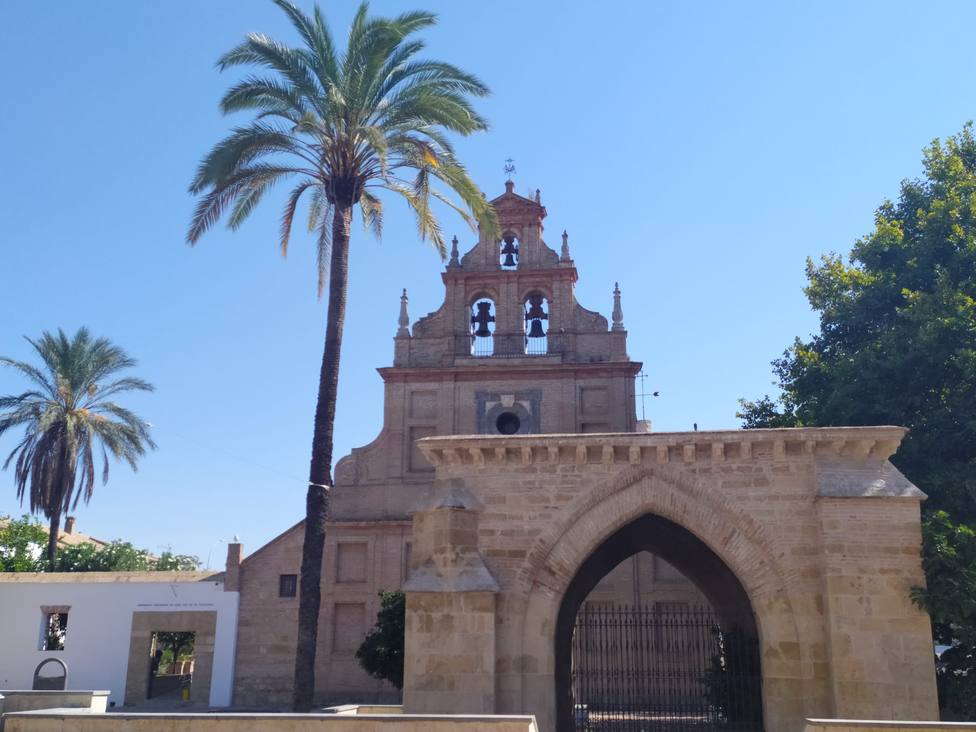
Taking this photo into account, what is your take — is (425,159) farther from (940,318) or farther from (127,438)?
(127,438)

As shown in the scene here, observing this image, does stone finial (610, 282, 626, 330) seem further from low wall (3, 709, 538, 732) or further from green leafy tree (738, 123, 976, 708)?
low wall (3, 709, 538, 732)

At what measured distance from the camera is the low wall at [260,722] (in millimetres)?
10695

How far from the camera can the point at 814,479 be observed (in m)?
13.9

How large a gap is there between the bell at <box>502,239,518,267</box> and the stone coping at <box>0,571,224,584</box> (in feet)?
44.9

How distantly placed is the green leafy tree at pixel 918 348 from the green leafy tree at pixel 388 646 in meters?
10.7

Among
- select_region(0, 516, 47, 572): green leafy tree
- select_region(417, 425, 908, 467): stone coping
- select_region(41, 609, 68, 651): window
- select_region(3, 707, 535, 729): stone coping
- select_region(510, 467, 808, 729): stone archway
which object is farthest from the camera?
select_region(0, 516, 47, 572): green leafy tree

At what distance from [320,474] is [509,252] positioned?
17.4 m

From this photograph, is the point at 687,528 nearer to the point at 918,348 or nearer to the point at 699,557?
the point at 699,557

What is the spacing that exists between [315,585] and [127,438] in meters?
20.3

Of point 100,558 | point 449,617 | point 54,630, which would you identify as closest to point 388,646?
point 449,617

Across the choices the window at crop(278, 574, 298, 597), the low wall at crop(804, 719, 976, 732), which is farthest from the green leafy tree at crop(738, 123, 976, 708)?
the window at crop(278, 574, 298, 597)

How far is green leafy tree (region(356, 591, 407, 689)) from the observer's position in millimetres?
22688

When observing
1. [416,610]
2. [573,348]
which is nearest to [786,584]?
[416,610]

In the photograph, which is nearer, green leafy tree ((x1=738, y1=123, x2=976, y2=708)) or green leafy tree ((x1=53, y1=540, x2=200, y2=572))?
green leafy tree ((x1=738, y1=123, x2=976, y2=708))
